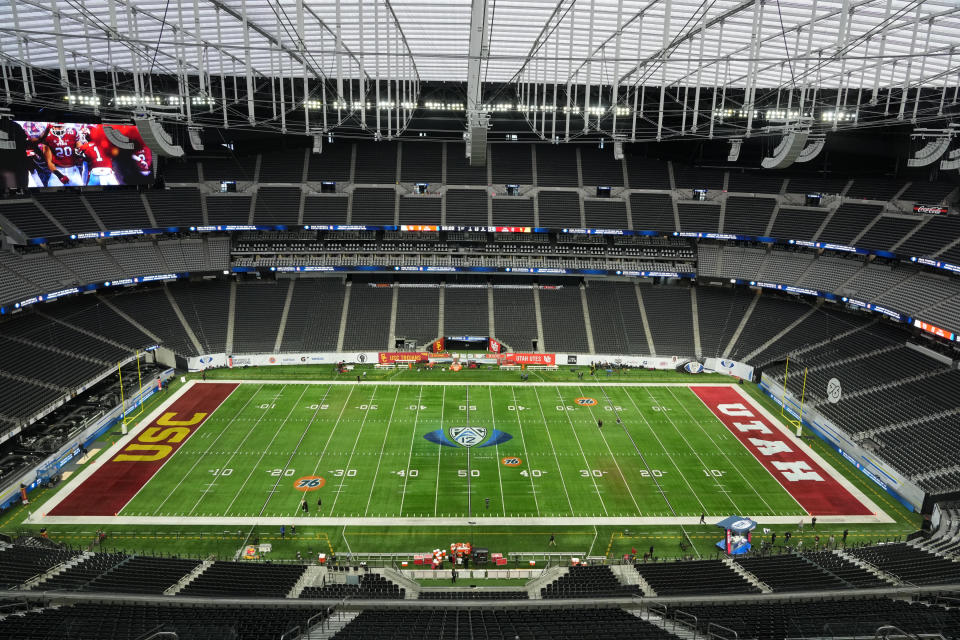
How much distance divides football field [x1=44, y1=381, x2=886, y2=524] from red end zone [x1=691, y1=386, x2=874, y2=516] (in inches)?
3.8

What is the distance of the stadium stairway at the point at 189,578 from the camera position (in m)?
16.8

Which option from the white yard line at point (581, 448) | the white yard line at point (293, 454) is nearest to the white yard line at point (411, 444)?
the white yard line at point (293, 454)

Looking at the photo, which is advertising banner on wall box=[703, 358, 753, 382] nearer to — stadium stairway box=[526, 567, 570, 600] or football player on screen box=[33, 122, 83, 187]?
stadium stairway box=[526, 567, 570, 600]

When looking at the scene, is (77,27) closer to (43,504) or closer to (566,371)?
(43,504)

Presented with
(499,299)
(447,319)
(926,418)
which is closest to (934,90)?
(926,418)

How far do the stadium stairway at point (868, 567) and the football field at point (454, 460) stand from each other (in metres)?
4.41

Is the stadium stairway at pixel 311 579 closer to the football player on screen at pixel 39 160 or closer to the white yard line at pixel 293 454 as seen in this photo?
the white yard line at pixel 293 454

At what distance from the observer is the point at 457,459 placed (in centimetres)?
3016

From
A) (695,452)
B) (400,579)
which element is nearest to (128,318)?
(400,579)

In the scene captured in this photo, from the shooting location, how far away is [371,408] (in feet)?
120

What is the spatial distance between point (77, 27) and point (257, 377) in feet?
71.8

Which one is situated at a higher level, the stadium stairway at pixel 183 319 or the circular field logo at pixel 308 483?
the stadium stairway at pixel 183 319

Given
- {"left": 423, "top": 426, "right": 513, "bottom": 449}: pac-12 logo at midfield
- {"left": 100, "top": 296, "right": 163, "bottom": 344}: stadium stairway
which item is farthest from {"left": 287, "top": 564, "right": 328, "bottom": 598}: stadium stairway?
{"left": 100, "top": 296, "right": 163, "bottom": 344}: stadium stairway

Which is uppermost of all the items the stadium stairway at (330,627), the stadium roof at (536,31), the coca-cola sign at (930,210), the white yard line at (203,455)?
the stadium roof at (536,31)
